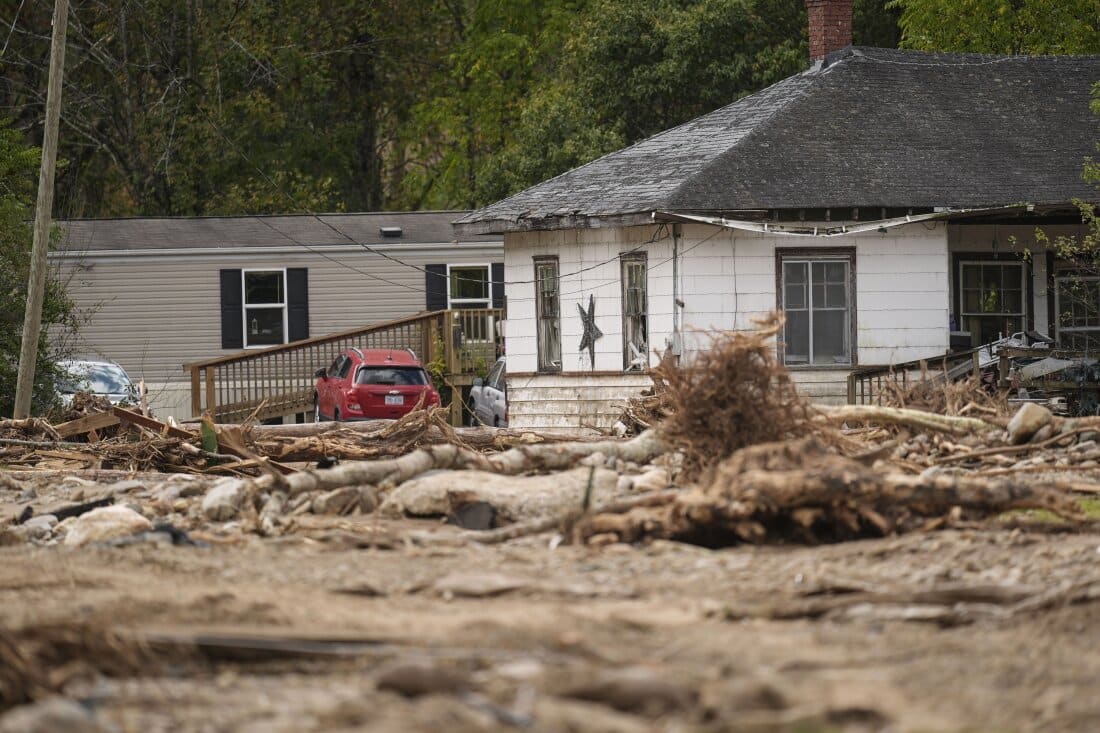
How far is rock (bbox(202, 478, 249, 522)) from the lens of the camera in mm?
13703

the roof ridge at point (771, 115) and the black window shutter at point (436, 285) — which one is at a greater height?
the roof ridge at point (771, 115)

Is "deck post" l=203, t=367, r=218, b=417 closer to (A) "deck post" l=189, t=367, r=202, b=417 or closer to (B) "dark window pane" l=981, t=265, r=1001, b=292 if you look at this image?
(A) "deck post" l=189, t=367, r=202, b=417

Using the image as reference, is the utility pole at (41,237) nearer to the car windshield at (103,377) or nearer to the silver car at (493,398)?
the car windshield at (103,377)

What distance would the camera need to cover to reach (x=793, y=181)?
23578 mm

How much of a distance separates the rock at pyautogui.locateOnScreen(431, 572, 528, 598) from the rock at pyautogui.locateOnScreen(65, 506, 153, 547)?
156 inches

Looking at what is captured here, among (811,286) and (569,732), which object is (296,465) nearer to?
(811,286)

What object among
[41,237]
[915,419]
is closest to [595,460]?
[915,419]

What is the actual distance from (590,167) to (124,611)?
19.5 m

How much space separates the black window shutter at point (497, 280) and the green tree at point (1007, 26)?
36.8 ft

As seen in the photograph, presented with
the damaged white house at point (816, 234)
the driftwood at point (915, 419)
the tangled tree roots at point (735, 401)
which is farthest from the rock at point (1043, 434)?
the damaged white house at point (816, 234)

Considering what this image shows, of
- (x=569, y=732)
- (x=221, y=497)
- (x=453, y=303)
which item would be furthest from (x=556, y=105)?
(x=569, y=732)

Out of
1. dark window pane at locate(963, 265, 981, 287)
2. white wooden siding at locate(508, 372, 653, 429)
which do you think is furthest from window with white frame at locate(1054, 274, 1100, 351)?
white wooden siding at locate(508, 372, 653, 429)

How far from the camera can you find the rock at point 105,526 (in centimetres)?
1274

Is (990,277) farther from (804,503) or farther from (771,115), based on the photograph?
(804,503)
